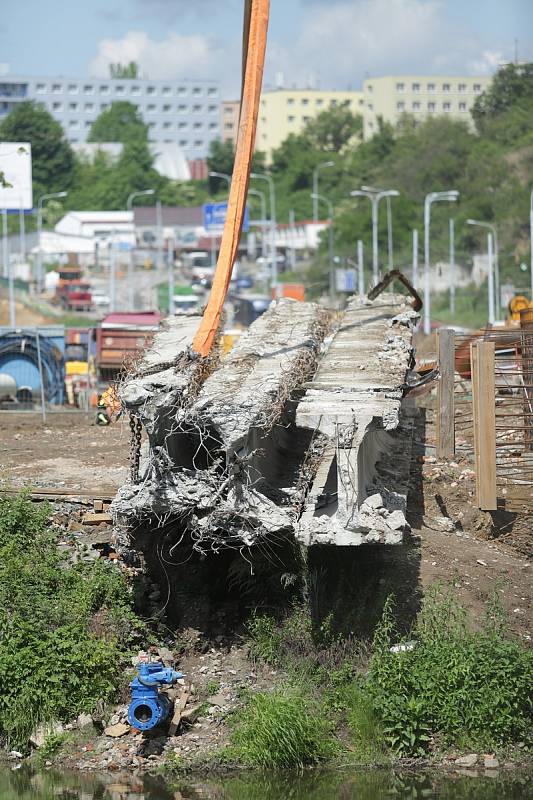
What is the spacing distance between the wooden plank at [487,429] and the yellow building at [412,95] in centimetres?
11340

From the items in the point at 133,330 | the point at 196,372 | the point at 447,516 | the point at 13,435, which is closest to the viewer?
the point at 196,372

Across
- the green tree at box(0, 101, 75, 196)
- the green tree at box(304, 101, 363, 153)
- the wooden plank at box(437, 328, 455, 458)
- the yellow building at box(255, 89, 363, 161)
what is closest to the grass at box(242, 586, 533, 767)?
the wooden plank at box(437, 328, 455, 458)

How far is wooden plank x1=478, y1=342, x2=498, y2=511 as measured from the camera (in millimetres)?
13633

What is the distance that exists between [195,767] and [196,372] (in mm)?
3739

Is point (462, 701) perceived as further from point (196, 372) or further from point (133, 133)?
point (133, 133)

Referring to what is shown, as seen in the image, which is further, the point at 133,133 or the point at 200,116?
the point at 200,116

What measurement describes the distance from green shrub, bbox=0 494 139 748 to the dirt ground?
1481 millimetres

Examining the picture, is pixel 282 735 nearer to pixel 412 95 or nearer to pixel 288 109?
pixel 412 95

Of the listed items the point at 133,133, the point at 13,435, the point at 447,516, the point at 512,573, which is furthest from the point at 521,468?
the point at 133,133

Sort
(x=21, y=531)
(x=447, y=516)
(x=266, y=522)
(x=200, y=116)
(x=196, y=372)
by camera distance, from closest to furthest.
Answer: (x=266, y=522), (x=196, y=372), (x=21, y=531), (x=447, y=516), (x=200, y=116)

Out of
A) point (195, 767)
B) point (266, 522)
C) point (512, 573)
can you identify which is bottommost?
point (195, 767)

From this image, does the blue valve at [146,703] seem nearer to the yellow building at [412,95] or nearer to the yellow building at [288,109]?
the yellow building at [412,95]

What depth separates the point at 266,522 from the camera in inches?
449

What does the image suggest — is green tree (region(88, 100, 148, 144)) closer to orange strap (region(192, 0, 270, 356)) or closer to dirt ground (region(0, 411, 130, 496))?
dirt ground (region(0, 411, 130, 496))
